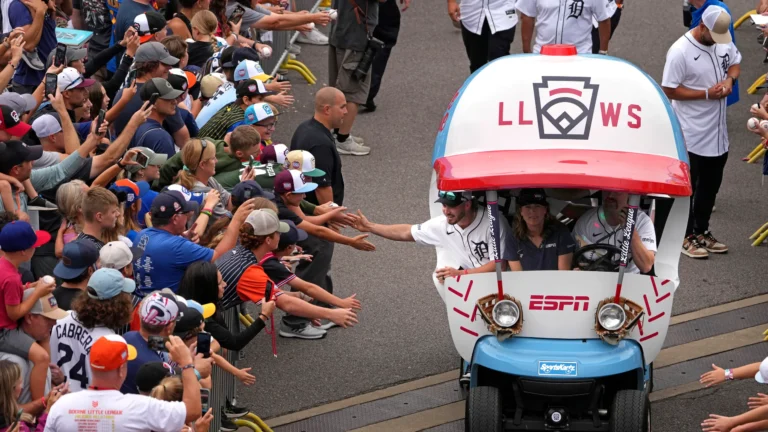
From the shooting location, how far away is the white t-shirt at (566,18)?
41.7ft

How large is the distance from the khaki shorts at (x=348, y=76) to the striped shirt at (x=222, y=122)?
3221 millimetres

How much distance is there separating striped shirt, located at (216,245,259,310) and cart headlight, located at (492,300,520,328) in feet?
5.53

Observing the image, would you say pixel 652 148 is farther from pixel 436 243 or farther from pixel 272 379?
pixel 272 379

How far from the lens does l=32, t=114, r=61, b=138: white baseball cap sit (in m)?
8.68

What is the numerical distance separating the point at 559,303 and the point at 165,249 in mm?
2624

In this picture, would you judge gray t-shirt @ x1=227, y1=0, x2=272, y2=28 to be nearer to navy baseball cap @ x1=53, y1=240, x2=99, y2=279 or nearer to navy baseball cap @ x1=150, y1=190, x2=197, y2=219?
navy baseball cap @ x1=150, y1=190, x2=197, y2=219

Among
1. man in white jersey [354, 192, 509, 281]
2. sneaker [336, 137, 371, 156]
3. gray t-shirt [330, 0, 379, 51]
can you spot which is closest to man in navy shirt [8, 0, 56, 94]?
gray t-shirt [330, 0, 379, 51]

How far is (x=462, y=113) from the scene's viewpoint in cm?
804

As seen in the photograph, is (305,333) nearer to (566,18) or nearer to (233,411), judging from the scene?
(233,411)

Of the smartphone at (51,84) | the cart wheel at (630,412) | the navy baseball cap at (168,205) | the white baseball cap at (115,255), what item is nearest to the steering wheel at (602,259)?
the cart wheel at (630,412)

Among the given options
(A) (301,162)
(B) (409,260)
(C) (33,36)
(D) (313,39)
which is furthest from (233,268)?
(D) (313,39)

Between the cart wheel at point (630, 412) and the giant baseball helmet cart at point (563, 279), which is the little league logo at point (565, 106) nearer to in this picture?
the giant baseball helmet cart at point (563, 279)

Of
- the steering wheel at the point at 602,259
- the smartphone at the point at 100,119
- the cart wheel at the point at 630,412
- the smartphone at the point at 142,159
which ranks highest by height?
the smartphone at the point at 100,119

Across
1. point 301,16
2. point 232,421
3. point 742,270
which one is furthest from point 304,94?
point 232,421
